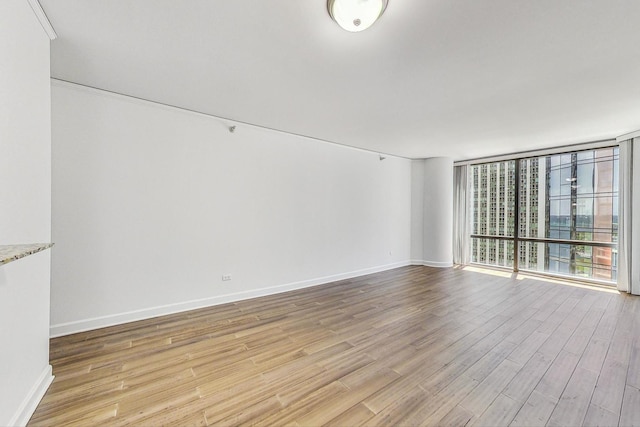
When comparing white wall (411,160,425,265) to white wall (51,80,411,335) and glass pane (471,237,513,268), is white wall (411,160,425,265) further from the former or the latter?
white wall (51,80,411,335)

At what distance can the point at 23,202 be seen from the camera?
1615mm

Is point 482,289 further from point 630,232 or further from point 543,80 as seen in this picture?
point 543,80

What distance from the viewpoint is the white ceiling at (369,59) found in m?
1.72

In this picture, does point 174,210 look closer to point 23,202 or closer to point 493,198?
point 23,202

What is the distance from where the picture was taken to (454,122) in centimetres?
377

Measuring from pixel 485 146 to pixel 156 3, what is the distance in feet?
18.2

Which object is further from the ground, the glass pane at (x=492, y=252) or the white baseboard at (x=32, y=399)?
the glass pane at (x=492, y=252)

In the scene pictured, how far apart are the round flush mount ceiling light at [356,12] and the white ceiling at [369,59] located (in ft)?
0.32

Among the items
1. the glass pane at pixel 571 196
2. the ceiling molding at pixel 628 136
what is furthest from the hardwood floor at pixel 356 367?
the ceiling molding at pixel 628 136

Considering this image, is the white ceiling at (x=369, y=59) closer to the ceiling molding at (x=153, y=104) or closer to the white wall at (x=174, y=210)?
the ceiling molding at (x=153, y=104)

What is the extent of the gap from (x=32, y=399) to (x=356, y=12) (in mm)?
3266

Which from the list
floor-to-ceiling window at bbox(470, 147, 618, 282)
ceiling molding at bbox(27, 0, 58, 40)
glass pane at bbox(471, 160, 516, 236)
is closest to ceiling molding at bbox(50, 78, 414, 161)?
ceiling molding at bbox(27, 0, 58, 40)

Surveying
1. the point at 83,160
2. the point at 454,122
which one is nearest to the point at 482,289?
the point at 454,122

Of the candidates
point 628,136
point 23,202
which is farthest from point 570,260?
point 23,202
